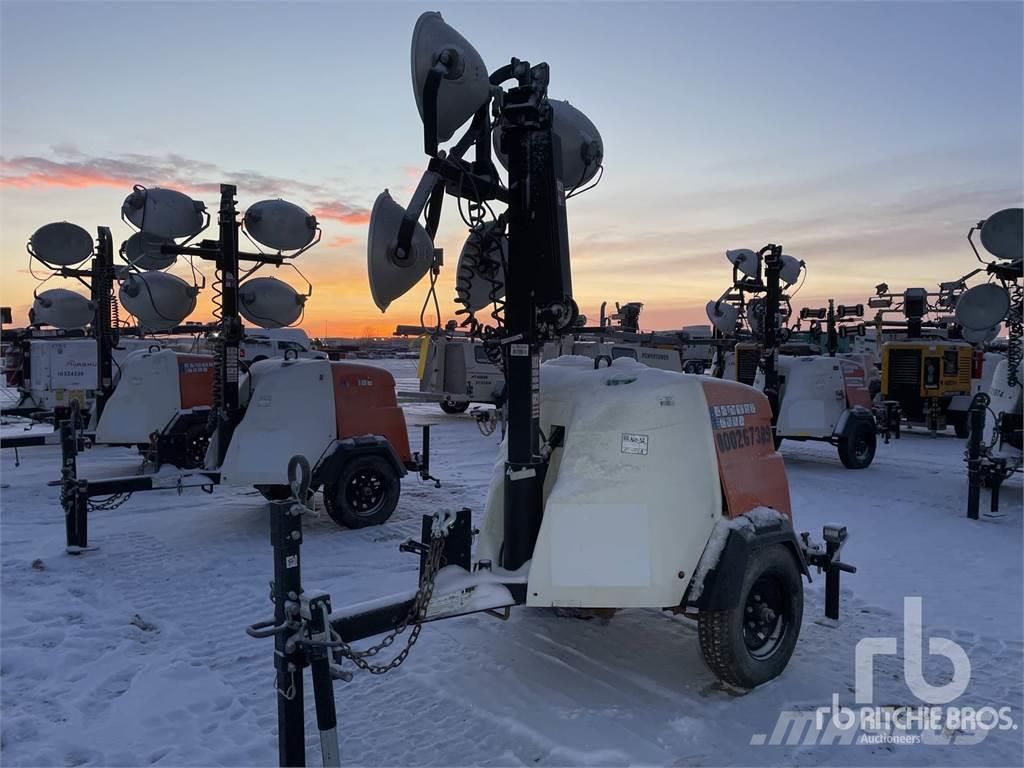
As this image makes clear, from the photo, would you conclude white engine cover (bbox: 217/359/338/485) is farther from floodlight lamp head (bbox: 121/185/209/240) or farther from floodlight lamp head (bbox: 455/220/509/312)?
floodlight lamp head (bbox: 455/220/509/312)

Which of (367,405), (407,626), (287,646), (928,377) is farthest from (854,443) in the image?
(287,646)

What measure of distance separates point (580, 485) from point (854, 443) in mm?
9822

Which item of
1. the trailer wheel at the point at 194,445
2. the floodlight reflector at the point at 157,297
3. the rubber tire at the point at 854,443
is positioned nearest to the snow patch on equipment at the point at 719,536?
the floodlight reflector at the point at 157,297

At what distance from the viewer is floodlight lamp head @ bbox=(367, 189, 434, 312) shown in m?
4.02

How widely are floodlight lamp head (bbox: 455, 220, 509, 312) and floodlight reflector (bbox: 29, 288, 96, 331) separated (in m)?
9.55

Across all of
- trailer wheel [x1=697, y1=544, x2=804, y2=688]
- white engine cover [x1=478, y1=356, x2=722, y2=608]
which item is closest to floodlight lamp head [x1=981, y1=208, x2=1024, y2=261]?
trailer wheel [x1=697, y1=544, x2=804, y2=688]

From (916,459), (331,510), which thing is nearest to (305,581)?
(331,510)

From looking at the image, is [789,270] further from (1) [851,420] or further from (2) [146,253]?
(2) [146,253]

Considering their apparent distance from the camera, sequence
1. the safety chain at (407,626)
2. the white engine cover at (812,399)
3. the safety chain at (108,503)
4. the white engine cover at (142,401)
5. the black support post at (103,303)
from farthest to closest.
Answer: the white engine cover at (812,399) < the black support post at (103,303) < the white engine cover at (142,401) < the safety chain at (108,503) < the safety chain at (407,626)

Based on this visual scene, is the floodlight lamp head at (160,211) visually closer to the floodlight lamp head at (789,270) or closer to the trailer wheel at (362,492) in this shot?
the trailer wheel at (362,492)

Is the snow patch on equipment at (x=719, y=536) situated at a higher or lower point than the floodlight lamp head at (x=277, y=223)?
lower

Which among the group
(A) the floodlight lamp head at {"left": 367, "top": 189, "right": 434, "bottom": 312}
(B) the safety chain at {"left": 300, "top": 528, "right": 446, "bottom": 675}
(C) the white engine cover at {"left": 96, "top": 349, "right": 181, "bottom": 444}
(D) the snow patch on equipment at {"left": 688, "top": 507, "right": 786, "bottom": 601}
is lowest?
(B) the safety chain at {"left": 300, "top": 528, "right": 446, "bottom": 675}

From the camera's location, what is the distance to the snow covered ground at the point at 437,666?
3.73 meters

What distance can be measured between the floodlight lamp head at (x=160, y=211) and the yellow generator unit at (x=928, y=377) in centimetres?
1493
